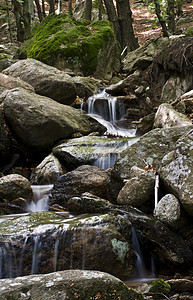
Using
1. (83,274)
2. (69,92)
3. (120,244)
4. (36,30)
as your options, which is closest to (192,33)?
(69,92)

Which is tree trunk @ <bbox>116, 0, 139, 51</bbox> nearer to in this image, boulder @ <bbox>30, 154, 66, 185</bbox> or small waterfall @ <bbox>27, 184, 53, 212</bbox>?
boulder @ <bbox>30, 154, 66, 185</bbox>

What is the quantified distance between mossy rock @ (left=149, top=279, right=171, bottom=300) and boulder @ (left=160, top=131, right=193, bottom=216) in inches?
45.3

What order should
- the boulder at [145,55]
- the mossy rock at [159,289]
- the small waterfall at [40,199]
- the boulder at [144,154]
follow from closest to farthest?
the mossy rock at [159,289] → the boulder at [144,154] → the small waterfall at [40,199] → the boulder at [145,55]

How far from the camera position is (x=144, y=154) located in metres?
4.99

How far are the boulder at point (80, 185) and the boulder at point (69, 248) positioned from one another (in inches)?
55.2

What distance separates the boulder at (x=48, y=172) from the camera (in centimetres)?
666

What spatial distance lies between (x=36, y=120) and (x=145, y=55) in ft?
24.5

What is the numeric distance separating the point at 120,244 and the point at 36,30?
1519 centimetres

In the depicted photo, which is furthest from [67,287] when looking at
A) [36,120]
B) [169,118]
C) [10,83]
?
[10,83]

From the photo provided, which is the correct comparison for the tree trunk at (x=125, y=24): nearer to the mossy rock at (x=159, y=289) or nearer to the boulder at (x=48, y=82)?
the boulder at (x=48, y=82)

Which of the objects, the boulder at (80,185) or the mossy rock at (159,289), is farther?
A: the boulder at (80,185)

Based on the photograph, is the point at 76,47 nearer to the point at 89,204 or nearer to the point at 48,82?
the point at 48,82

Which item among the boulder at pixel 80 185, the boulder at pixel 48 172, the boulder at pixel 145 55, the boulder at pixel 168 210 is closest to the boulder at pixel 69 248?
the boulder at pixel 168 210

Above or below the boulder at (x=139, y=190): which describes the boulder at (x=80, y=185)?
below
